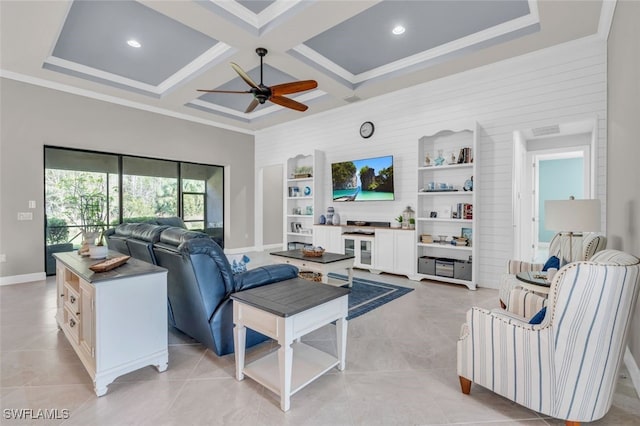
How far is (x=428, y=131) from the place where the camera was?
5.30 m

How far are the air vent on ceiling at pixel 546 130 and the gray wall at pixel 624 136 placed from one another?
0.75m

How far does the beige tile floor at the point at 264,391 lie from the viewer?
1.86 m

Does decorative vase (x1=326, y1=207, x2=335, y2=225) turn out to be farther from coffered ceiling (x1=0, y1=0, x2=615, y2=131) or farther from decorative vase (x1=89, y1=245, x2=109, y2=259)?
decorative vase (x1=89, y1=245, x2=109, y2=259)

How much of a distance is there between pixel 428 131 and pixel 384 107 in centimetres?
106

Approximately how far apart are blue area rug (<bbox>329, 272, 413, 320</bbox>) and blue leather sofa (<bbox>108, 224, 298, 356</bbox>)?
1.40 metres

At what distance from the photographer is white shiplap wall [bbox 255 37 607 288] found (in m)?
3.94

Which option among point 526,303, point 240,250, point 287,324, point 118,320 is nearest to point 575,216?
point 526,303

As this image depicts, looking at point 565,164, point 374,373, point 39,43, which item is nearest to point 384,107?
point 374,373

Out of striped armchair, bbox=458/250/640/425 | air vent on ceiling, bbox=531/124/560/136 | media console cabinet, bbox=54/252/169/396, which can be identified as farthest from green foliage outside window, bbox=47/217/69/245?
air vent on ceiling, bbox=531/124/560/136

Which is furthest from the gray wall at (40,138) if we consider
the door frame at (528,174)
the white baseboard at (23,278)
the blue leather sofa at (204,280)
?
the door frame at (528,174)

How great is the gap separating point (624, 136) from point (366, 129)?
395 centimetres

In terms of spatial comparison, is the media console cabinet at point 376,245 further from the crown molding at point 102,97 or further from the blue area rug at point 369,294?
the crown molding at point 102,97

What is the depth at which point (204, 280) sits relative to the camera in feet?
7.56

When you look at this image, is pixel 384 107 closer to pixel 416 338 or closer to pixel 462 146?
pixel 462 146
